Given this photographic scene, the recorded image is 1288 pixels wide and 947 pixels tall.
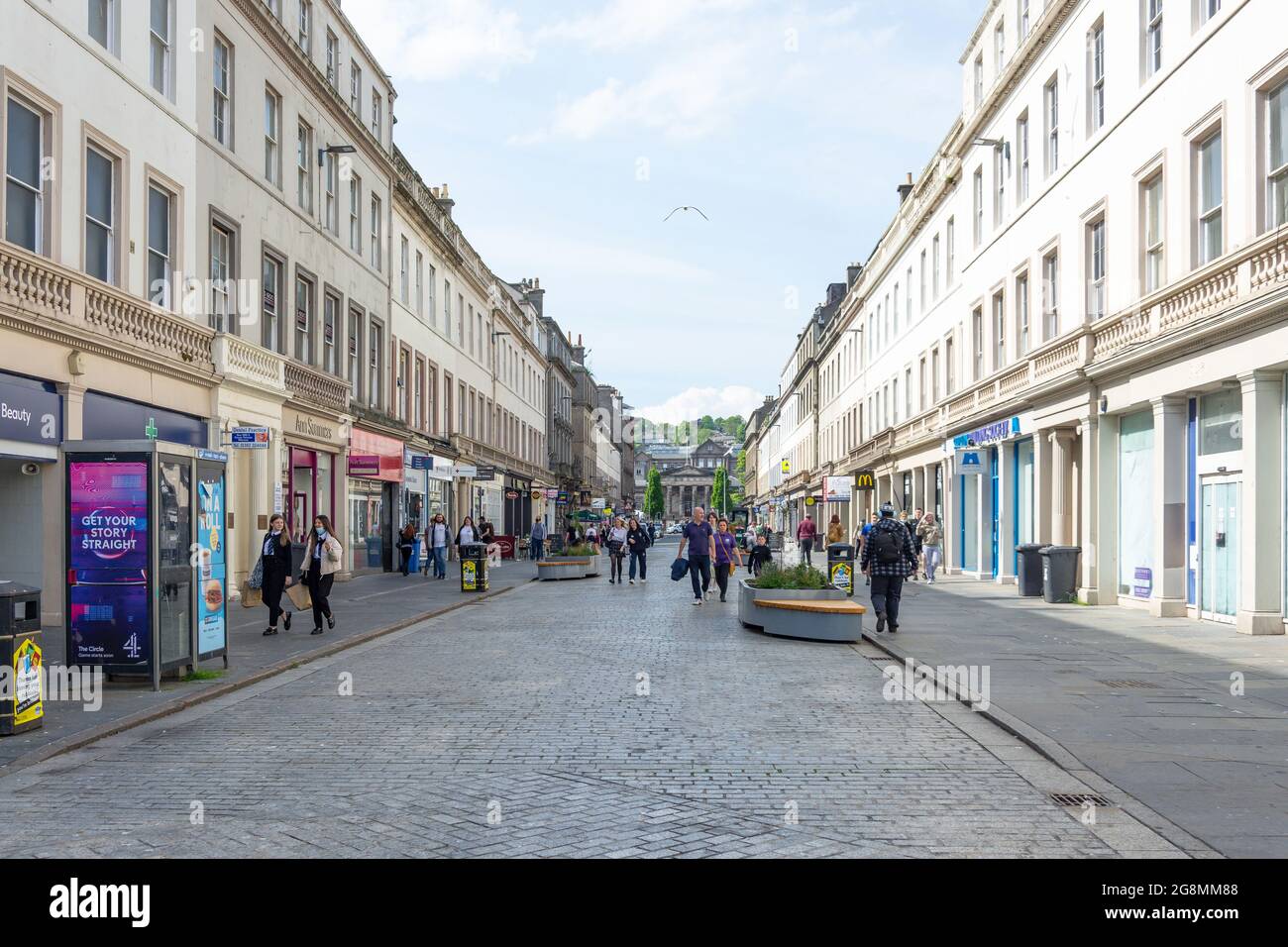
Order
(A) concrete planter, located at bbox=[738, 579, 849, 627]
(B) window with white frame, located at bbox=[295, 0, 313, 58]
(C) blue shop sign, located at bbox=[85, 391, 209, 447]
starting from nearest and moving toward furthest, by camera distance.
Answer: (A) concrete planter, located at bbox=[738, 579, 849, 627], (C) blue shop sign, located at bbox=[85, 391, 209, 447], (B) window with white frame, located at bbox=[295, 0, 313, 58]

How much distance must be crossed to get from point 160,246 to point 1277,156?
57.7 ft

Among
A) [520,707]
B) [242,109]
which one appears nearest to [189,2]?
[242,109]

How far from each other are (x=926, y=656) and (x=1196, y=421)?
761cm

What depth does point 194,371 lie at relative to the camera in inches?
824

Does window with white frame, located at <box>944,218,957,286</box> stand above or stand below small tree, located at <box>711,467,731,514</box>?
above

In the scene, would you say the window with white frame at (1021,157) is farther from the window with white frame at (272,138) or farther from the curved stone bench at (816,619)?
the window with white frame at (272,138)

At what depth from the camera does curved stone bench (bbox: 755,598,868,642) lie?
1619 cm

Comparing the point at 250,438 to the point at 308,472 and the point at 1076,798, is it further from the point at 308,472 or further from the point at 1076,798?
the point at 1076,798

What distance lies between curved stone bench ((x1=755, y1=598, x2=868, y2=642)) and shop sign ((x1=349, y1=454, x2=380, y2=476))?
16.6 meters

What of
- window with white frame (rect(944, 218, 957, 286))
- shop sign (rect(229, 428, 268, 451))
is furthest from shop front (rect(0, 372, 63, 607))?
window with white frame (rect(944, 218, 957, 286))

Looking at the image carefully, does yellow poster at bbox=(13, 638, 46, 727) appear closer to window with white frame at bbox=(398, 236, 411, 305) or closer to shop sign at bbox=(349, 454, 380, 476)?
shop sign at bbox=(349, 454, 380, 476)

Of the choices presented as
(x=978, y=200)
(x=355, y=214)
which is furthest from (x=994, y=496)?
(x=355, y=214)

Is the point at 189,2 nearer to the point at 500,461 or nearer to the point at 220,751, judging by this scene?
the point at 220,751

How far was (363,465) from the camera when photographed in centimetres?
3075
